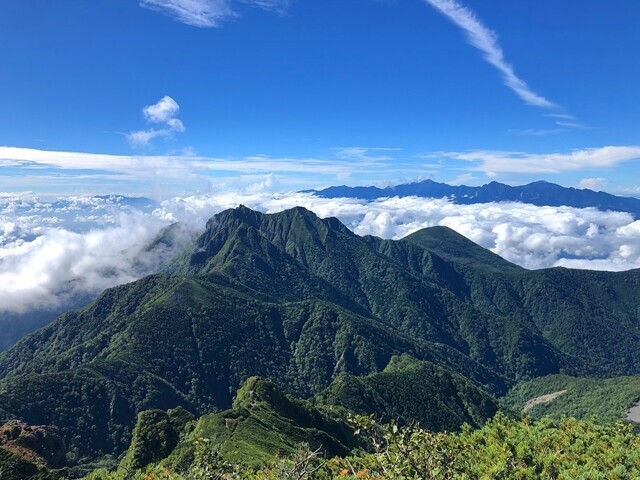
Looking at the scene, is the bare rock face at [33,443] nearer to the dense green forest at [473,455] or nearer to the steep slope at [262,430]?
the steep slope at [262,430]

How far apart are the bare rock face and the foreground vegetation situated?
7060cm

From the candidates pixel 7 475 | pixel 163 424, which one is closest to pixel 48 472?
pixel 7 475

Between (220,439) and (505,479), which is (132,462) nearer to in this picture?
(220,439)

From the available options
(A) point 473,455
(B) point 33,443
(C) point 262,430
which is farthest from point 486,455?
(C) point 262,430

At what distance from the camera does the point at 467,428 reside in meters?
53.7

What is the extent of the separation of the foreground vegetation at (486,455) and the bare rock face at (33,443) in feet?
232

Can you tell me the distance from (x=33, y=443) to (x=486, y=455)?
3861 inches

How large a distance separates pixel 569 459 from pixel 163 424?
353ft

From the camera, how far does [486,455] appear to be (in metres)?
40.9

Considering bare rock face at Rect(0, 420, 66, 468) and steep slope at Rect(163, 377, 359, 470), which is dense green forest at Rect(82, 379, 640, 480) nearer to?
steep slope at Rect(163, 377, 359, 470)

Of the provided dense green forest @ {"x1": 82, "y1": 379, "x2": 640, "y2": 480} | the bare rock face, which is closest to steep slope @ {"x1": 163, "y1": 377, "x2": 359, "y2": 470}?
the bare rock face

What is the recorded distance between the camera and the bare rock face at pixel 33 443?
9038cm

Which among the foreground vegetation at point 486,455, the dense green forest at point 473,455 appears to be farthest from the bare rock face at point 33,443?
the foreground vegetation at point 486,455

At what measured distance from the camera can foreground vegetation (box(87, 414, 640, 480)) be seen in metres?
28.7
